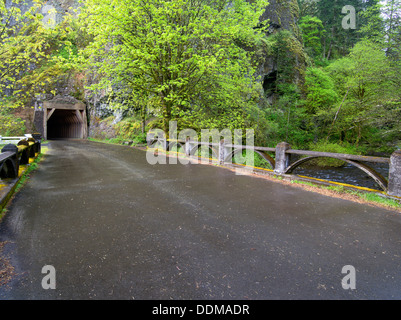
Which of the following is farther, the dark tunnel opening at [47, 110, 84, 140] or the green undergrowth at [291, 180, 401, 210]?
the dark tunnel opening at [47, 110, 84, 140]

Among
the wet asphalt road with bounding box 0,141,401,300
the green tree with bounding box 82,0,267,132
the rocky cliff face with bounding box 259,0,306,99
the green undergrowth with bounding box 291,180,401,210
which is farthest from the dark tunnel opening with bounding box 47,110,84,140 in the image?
the green undergrowth with bounding box 291,180,401,210

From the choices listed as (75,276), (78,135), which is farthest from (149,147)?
(78,135)

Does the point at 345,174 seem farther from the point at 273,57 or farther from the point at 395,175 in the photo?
the point at 273,57

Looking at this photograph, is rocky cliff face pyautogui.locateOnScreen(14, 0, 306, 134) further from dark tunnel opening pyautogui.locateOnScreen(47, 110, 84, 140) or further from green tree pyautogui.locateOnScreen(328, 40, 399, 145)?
green tree pyautogui.locateOnScreen(328, 40, 399, 145)

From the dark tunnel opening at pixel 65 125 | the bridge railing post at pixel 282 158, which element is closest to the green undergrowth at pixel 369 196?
the bridge railing post at pixel 282 158

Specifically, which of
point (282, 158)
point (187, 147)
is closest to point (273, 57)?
point (187, 147)

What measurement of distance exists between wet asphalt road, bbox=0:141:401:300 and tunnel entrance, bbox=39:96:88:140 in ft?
81.8

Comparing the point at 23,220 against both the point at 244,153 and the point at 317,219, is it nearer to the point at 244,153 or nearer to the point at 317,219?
the point at 317,219

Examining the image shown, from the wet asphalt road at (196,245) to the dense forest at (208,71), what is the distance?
5.31 metres

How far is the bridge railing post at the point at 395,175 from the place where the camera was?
5362mm

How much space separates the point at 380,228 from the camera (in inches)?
162

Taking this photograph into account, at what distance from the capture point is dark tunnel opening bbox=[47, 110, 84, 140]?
99.8 ft

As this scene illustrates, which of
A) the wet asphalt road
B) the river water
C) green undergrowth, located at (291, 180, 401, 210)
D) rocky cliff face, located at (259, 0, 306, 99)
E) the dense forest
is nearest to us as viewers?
the wet asphalt road
